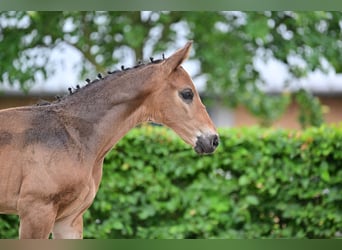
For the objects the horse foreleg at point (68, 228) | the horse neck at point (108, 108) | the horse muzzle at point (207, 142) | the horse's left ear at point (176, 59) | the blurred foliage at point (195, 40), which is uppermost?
the blurred foliage at point (195, 40)

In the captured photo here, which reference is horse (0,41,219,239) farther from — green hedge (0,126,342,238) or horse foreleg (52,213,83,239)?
green hedge (0,126,342,238)

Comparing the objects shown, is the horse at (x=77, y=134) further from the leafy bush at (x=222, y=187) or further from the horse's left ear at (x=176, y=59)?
the leafy bush at (x=222, y=187)

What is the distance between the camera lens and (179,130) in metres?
3.22

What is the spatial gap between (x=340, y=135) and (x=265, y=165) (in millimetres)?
768

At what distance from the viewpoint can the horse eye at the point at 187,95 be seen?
3170 millimetres

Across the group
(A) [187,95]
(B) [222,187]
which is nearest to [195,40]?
(B) [222,187]

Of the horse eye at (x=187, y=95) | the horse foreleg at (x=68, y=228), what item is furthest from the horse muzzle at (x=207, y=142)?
the horse foreleg at (x=68, y=228)

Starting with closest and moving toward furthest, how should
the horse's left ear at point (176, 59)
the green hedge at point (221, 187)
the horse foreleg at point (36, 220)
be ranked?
the horse foreleg at point (36, 220) → the horse's left ear at point (176, 59) → the green hedge at point (221, 187)

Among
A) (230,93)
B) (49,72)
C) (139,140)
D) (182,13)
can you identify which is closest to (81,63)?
(49,72)

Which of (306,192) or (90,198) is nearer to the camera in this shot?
(90,198)

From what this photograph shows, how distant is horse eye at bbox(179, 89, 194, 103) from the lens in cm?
317

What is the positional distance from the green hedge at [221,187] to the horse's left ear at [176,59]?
2944mm

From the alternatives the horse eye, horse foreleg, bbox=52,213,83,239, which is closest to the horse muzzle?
the horse eye

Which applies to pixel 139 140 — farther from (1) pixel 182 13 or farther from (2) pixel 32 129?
(2) pixel 32 129
